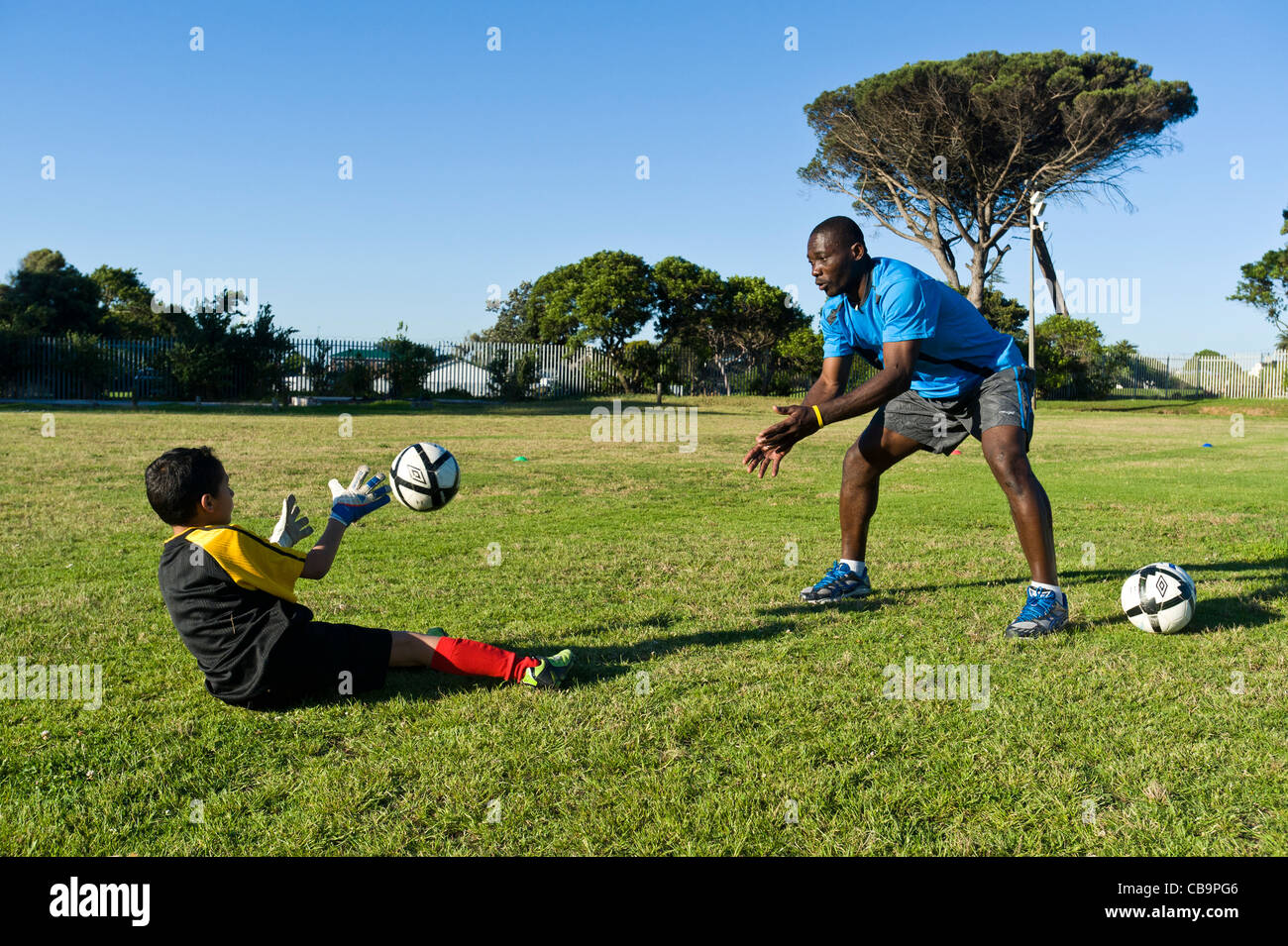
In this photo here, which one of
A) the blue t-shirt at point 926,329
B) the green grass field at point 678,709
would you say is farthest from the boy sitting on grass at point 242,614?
the blue t-shirt at point 926,329

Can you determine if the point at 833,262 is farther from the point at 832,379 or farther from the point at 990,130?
the point at 990,130

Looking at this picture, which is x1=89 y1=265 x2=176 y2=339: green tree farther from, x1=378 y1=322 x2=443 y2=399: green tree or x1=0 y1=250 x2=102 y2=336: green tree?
x1=378 y1=322 x2=443 y2=399: green tree

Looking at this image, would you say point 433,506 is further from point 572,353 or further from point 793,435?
point 572,353

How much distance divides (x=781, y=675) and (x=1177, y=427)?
24.7 metres

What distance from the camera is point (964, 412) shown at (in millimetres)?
5004

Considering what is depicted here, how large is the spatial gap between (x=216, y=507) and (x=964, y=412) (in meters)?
3.77

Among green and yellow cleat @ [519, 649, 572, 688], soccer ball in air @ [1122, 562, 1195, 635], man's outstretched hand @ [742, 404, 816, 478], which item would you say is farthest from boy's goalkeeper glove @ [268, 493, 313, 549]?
soccer ball in air @ [1122, 562, 1195, 635]

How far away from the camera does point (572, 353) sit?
38.9 m

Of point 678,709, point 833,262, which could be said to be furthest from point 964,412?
point 678,709

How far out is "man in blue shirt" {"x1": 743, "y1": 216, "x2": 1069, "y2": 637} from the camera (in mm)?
4523

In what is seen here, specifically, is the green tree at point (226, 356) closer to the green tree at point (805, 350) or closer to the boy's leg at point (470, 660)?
the green tree at point (805, 350)

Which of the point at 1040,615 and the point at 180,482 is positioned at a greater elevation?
the point at 180,482

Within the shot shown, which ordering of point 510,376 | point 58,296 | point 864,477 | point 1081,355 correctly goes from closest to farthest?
point 864,477
point 510,376
point 58,296
point 1081,355

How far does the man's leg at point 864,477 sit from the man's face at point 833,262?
94 cm
